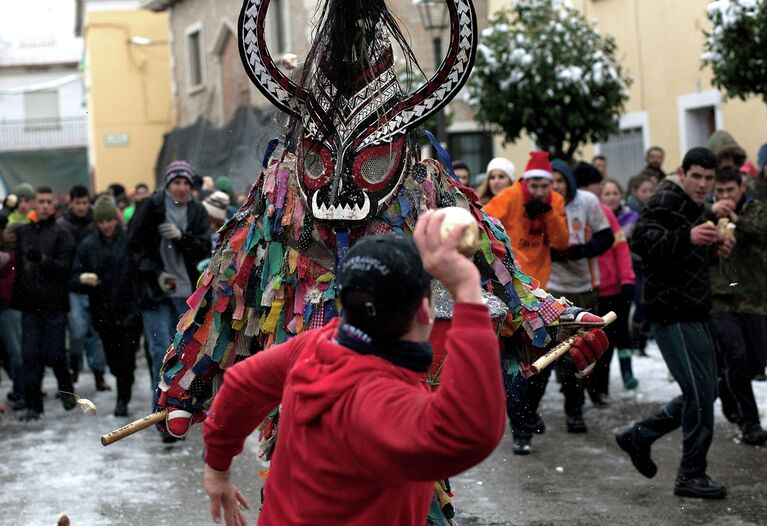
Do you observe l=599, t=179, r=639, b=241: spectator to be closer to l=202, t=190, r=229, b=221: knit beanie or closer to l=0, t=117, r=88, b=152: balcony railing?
l=202, t=190, r=229, b=221: knit beanie

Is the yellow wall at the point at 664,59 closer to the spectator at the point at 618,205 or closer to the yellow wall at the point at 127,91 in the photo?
the spectator at the point at 618,205

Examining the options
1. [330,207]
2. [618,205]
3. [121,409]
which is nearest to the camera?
[330,207]

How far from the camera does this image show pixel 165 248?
9844 millimetres

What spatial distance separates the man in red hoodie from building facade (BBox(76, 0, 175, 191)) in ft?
126

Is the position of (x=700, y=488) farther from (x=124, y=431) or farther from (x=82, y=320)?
(x=82, y=320)

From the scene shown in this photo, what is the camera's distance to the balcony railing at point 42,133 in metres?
57.7

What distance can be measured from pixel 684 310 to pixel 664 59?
13472 mm

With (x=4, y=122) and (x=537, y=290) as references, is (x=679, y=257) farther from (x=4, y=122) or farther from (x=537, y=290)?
(x=4, y=122)

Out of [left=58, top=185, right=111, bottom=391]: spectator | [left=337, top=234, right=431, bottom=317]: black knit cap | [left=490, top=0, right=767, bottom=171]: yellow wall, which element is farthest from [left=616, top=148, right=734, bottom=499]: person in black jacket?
[left=490, top=0, right=767, bottom=171]: yellow wall

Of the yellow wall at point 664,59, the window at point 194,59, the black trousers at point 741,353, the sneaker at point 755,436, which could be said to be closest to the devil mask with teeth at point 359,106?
the black trousers at point 741,353

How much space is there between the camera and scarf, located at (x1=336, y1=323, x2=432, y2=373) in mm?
2857

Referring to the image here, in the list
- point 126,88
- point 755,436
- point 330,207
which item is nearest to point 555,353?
point 330,207

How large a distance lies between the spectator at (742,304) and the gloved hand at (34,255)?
5.11 m

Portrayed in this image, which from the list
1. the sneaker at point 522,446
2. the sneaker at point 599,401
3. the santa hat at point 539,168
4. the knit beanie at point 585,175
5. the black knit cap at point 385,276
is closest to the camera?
the black knit cap at point 385,276
